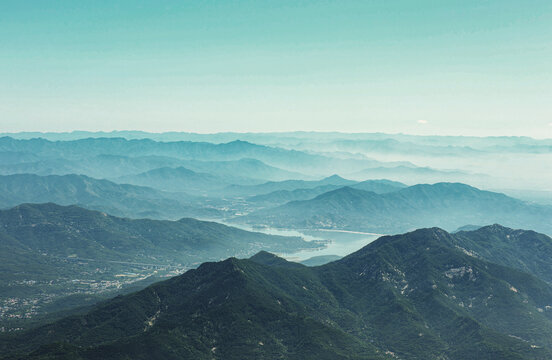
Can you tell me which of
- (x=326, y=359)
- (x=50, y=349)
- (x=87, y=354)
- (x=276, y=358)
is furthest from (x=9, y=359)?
(x=326, y=359)

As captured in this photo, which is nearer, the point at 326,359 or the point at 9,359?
the point at 9,359

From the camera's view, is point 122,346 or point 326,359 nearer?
point 122,346

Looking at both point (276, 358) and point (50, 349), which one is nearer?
point (50, 349)

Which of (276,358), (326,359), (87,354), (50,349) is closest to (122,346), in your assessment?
(87,354)

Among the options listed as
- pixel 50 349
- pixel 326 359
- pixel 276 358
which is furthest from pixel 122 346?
pixel 326 359

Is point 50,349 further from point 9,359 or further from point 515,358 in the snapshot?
point 515,358

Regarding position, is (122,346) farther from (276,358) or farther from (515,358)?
(515,358)

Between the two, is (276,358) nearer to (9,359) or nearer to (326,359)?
(326,359)
